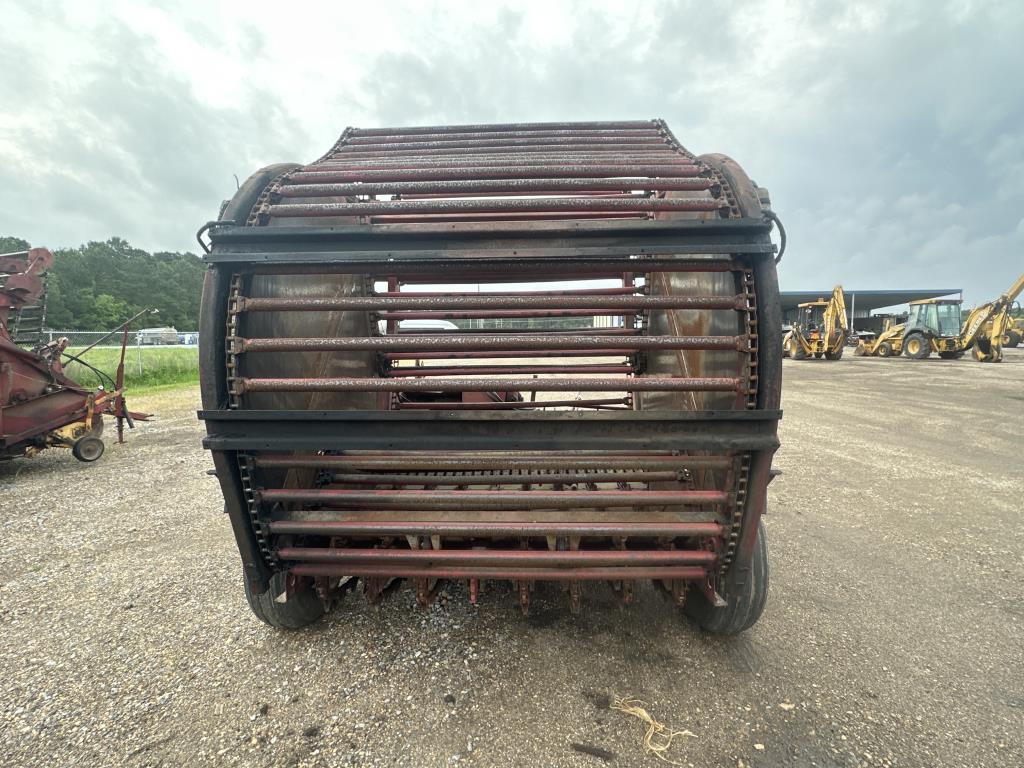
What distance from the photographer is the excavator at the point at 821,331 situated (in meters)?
23.9

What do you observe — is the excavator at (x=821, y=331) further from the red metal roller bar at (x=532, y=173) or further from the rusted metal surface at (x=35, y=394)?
the rusted metal surface at (x=35, y=394)

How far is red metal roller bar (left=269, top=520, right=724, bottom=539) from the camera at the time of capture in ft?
6.76

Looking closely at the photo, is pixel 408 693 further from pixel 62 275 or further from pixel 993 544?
pixel 62 275

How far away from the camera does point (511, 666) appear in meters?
2.36

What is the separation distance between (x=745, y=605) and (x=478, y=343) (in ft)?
6.20

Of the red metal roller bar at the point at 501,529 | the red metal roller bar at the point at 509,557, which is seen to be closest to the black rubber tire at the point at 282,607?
the red metal roller bar at the point at 509,557

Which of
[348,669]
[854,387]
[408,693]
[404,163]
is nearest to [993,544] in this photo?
[408,693]

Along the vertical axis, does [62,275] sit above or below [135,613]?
above

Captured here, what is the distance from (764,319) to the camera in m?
1.91

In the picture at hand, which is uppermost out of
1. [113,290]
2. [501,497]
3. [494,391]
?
[113,290]

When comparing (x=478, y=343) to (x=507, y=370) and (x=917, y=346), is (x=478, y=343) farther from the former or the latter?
(x=917, y=346)

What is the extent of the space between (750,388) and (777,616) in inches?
68.5

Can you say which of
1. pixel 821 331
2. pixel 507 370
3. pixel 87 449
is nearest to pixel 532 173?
pixel 507 370

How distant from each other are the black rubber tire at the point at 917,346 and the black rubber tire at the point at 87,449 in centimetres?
3044
